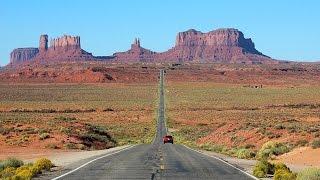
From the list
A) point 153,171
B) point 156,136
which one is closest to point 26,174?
point 153,171

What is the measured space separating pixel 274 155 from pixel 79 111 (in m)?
68.7

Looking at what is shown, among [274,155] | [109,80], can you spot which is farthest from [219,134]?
[109,80]

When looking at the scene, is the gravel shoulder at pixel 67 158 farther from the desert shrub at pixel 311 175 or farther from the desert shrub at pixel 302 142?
the desert shrub at pixel 311 175

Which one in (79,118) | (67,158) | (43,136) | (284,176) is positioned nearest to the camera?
(284,176)

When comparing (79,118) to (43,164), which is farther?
→ (79,118)

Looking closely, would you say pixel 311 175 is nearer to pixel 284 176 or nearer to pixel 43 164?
pixel 284 176

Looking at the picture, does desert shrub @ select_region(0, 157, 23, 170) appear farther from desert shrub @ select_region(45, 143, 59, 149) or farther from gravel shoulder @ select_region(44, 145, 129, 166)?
desert shrub @ select_region(45, 143, 59, 149)

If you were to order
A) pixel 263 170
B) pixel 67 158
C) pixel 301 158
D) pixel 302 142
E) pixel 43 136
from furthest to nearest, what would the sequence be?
pixel 43 136 < pixel 302 142 < pixel 67 158 < pixel 301 158 < pixel 263 170

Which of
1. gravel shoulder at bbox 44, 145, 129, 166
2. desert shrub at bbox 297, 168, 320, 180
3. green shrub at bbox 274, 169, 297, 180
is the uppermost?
desert shrub at bbox 297, 168, 320, 180

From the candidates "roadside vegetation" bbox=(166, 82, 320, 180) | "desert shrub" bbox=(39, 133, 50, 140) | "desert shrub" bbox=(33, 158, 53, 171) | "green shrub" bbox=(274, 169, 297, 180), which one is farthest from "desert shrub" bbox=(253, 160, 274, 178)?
"desert shrub" bbox=(39, 133, 50, 140)

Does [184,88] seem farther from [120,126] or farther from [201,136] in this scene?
[201,136]

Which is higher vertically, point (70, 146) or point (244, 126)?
point (244, 126)

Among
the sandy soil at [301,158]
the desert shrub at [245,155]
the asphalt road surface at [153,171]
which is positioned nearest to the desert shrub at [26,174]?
the asphalt road surface at [153,171]

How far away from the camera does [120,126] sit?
76.8 metres
